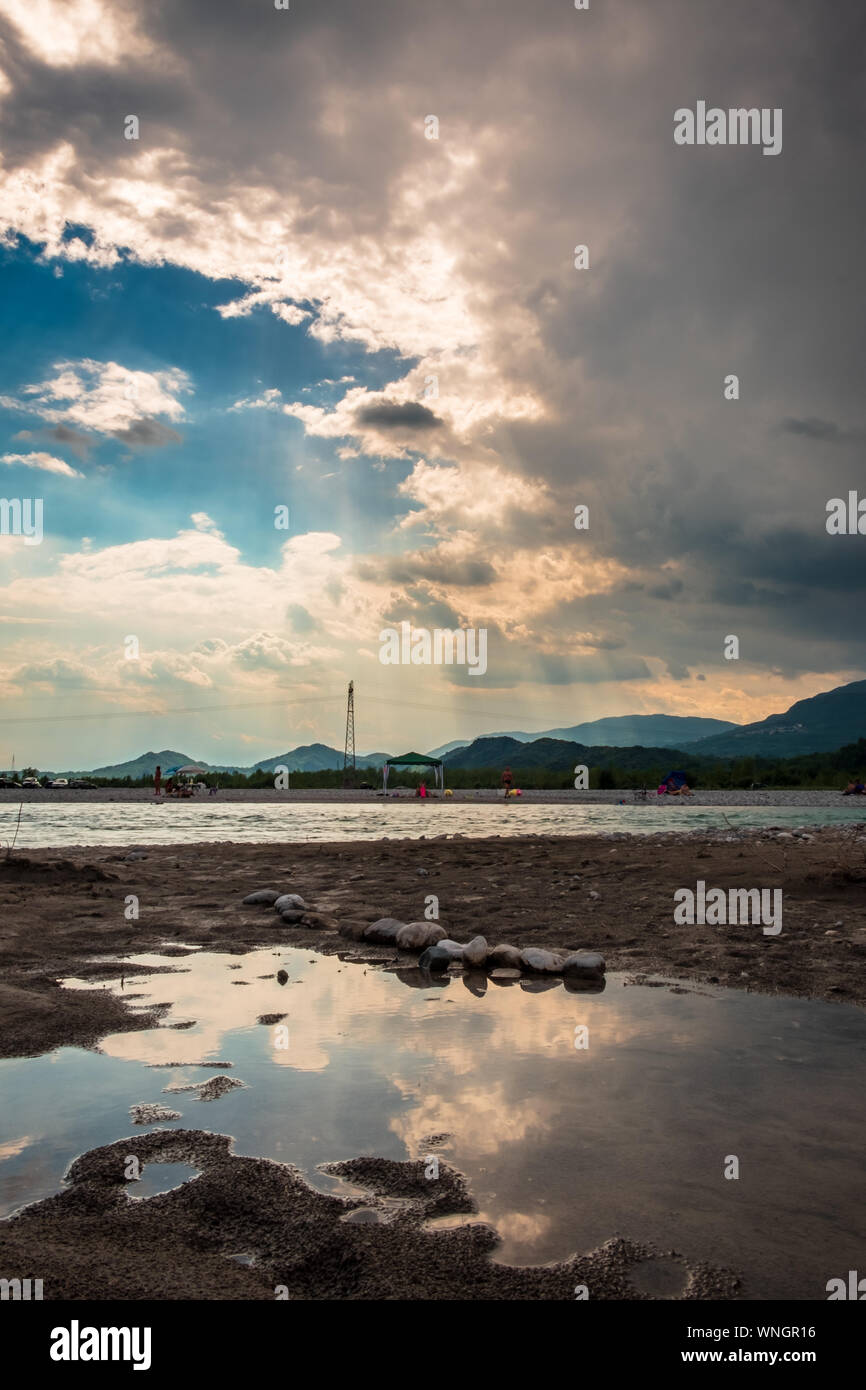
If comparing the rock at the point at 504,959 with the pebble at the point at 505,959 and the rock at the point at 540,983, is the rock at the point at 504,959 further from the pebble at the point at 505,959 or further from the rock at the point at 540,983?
the rock at the point at 540,983

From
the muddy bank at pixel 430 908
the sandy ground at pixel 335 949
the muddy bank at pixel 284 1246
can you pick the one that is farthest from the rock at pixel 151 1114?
the muddy bank at pixel 430 908

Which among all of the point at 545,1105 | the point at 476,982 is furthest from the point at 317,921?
the point at 545,1105

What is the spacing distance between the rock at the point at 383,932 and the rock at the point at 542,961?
75.6 inches

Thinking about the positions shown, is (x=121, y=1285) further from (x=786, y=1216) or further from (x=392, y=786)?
(x=392, y=786)

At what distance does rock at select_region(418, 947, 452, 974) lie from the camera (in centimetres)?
853

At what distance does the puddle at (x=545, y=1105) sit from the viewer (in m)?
3.58

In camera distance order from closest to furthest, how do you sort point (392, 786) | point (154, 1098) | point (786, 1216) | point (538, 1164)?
point (786, 1216)
point (538, 1164)
point (154, 1098)
point (392, 786)

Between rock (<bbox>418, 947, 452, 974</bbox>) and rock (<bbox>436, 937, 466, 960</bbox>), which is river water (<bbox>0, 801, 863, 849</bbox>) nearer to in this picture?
rock (<bbox>436, 937, 466, 960</bbox>)

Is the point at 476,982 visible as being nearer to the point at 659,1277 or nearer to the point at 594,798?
the point at 659,1277

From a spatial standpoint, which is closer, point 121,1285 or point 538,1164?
point 121,1285
